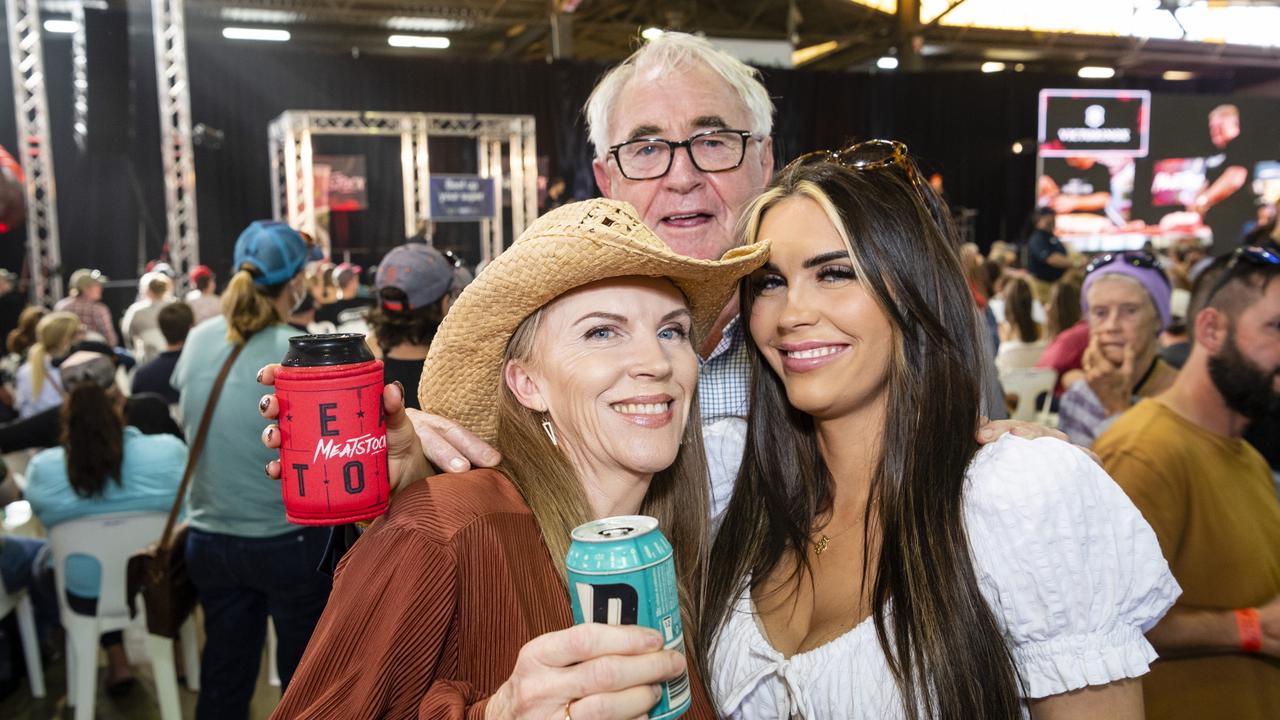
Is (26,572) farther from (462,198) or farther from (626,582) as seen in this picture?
(462,198)

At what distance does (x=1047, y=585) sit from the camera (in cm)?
133

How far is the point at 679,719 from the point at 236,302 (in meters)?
2.28

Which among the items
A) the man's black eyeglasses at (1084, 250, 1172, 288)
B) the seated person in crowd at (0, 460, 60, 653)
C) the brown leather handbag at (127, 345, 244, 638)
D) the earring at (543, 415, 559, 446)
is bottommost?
the seated person in crowd at (0, 460, 60, 653)

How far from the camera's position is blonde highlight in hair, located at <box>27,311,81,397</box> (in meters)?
4.87

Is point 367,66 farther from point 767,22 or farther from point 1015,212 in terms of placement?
point 1015,212

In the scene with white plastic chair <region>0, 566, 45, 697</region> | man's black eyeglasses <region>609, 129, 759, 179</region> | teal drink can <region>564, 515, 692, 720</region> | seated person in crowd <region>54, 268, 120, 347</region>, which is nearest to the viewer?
teal drink can <region>564, 515, 692, 720</region>

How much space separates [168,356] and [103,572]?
148 centimetres

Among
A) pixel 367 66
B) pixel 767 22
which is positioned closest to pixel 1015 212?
pixel 767 22

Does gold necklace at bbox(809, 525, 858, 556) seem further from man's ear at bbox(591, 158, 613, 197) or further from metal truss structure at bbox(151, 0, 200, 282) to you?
metal truss structure at bbox(151, 0, 200, 282)

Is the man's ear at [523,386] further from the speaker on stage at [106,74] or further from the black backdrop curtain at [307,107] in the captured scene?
the black backdrop curtain at [307,107]

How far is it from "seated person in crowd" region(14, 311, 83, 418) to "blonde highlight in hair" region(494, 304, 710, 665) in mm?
4376

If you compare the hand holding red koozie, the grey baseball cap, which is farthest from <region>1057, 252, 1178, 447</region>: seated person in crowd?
the hand holding red koozie

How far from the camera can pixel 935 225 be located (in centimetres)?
150

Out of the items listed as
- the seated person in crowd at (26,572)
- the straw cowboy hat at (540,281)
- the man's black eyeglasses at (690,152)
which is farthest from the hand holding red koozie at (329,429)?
the seated person in crowd at (26,572)
